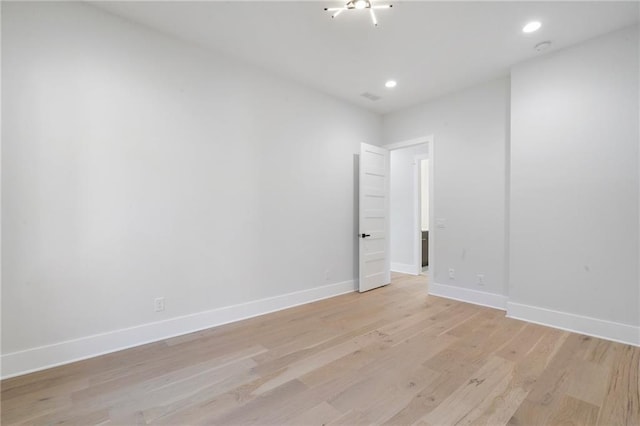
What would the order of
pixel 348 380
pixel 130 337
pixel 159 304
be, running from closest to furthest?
pixel 348 380
pixel 130 337
pixel 159 304

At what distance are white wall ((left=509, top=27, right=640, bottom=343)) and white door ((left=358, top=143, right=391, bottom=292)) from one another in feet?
5.98

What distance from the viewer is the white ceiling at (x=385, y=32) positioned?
2361 mm

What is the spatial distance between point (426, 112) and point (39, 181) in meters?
4.57

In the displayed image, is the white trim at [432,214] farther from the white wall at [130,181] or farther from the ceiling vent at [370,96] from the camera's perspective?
the white wall at [130,181]

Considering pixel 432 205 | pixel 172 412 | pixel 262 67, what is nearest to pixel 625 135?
pixel 432 205

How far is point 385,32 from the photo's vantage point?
8.80 feet

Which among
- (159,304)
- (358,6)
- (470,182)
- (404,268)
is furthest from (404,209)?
(159,304)

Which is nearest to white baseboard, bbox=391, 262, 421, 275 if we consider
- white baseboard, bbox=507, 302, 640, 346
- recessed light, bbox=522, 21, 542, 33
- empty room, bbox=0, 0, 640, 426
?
empty room, bbox=0, 0, 640, 426

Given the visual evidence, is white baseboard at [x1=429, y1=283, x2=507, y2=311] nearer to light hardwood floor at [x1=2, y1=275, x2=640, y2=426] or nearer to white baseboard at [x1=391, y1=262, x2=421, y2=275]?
light hardwood floor at [x1=2, y1=275, x2=640, y2=426]

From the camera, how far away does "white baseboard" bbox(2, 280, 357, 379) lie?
208cm

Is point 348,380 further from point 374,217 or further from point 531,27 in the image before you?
point 531,27

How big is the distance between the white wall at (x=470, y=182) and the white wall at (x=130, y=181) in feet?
6.74

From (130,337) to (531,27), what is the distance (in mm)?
4613

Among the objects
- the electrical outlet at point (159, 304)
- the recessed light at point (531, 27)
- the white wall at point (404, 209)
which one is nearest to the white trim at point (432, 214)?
the white wall at point (404, 209)
